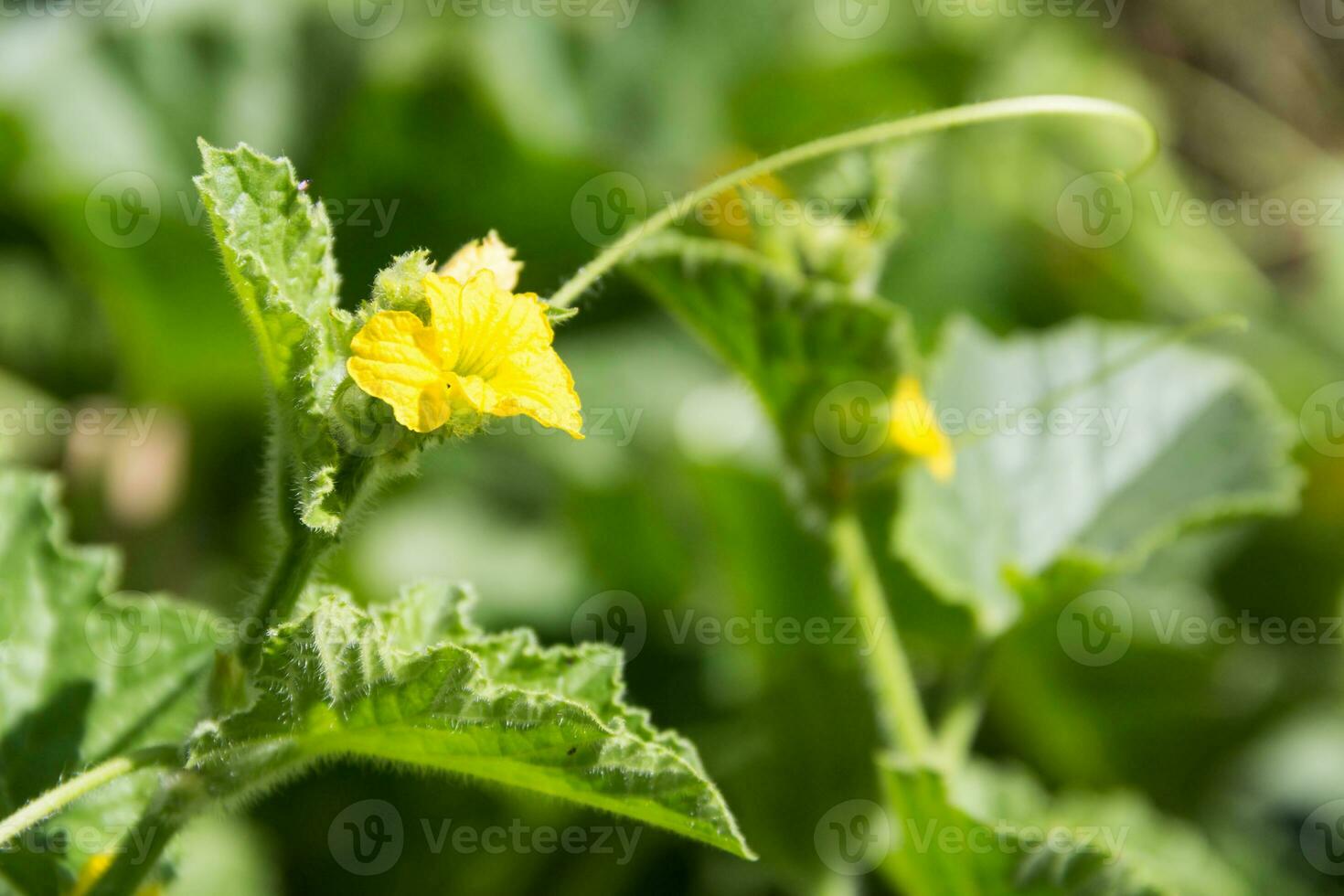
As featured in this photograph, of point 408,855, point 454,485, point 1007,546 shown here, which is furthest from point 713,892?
point 454,485

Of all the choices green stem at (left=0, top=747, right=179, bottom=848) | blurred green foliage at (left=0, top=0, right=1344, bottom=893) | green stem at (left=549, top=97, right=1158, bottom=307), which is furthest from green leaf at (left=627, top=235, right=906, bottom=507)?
green stem at (left=0, top=747, right=179, bottom=848)

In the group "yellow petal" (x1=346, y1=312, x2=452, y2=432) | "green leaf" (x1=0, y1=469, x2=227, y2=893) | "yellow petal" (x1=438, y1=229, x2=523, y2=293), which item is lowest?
"green leaf" (x1=0, y1=469, x2=227, y2=893)

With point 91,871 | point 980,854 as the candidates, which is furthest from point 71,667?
point 980,854

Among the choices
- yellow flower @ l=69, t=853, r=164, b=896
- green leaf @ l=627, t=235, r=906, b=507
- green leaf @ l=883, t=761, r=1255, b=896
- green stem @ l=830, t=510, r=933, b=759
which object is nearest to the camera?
yellow flower @ l=69, t=853, r=164, b=896

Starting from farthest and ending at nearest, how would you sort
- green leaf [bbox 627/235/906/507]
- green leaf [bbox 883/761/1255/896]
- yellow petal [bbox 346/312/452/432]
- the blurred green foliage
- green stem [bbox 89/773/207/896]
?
1. the blurred green foliage
2. green leaf [bbox 627/235/906/507]
3. green leaf [bbox 883/761/1255/896]
4. green stem [bbox 89/773/207/896]
5. yellow petal [bbox 346/312/452/432]

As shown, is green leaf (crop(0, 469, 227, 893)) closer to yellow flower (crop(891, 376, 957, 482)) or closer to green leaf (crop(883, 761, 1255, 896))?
green leaf (crop(883, 761, 1255, 896))

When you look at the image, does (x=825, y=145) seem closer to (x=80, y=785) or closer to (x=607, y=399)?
(x=80, y=785)

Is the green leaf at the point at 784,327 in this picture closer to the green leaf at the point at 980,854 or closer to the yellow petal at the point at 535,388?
the green leaf at the point at 980,854

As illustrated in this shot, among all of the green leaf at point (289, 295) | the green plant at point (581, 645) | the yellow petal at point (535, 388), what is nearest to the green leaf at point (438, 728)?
the green plant at point (581, 645)
